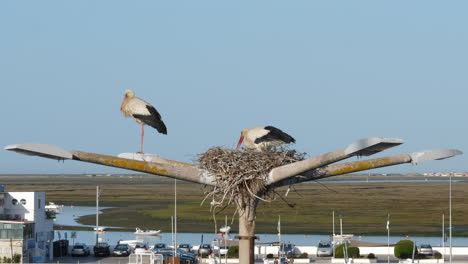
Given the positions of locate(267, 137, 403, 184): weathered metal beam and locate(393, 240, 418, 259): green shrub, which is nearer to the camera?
locate(267, 137, 403, 184): weathered metal beam

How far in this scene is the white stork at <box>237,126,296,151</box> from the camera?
62.0ft

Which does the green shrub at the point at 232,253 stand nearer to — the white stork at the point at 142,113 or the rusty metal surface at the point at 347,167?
the white stork at the point at 142,113

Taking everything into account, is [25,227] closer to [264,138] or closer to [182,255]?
[182,255]

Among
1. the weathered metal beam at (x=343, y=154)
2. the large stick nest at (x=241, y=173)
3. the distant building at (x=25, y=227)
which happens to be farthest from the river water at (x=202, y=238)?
the weathered metal beam at (x=343, y=154)

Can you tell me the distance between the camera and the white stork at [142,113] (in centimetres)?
1998

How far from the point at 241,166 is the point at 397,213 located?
104 meters

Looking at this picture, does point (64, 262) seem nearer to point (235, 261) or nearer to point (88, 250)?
point (88, 250)

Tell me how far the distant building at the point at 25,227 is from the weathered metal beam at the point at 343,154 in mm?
48873

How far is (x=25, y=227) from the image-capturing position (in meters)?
63.3

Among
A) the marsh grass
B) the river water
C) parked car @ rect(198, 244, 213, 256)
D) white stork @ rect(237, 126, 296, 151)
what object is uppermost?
white stork @ rect(237, 126, 296, 151)

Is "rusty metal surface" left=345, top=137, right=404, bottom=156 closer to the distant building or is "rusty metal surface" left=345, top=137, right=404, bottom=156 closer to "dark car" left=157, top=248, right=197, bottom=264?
"dark car" left=157, top=248, right=197, bottom=264

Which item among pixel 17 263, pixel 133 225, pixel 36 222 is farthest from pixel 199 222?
pixel 17 263

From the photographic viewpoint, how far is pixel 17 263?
196ft

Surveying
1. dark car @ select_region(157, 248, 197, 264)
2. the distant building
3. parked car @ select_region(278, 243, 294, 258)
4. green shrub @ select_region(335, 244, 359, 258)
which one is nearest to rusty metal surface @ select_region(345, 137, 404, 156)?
dark car @ select_region(157, 248, 197, 264)
